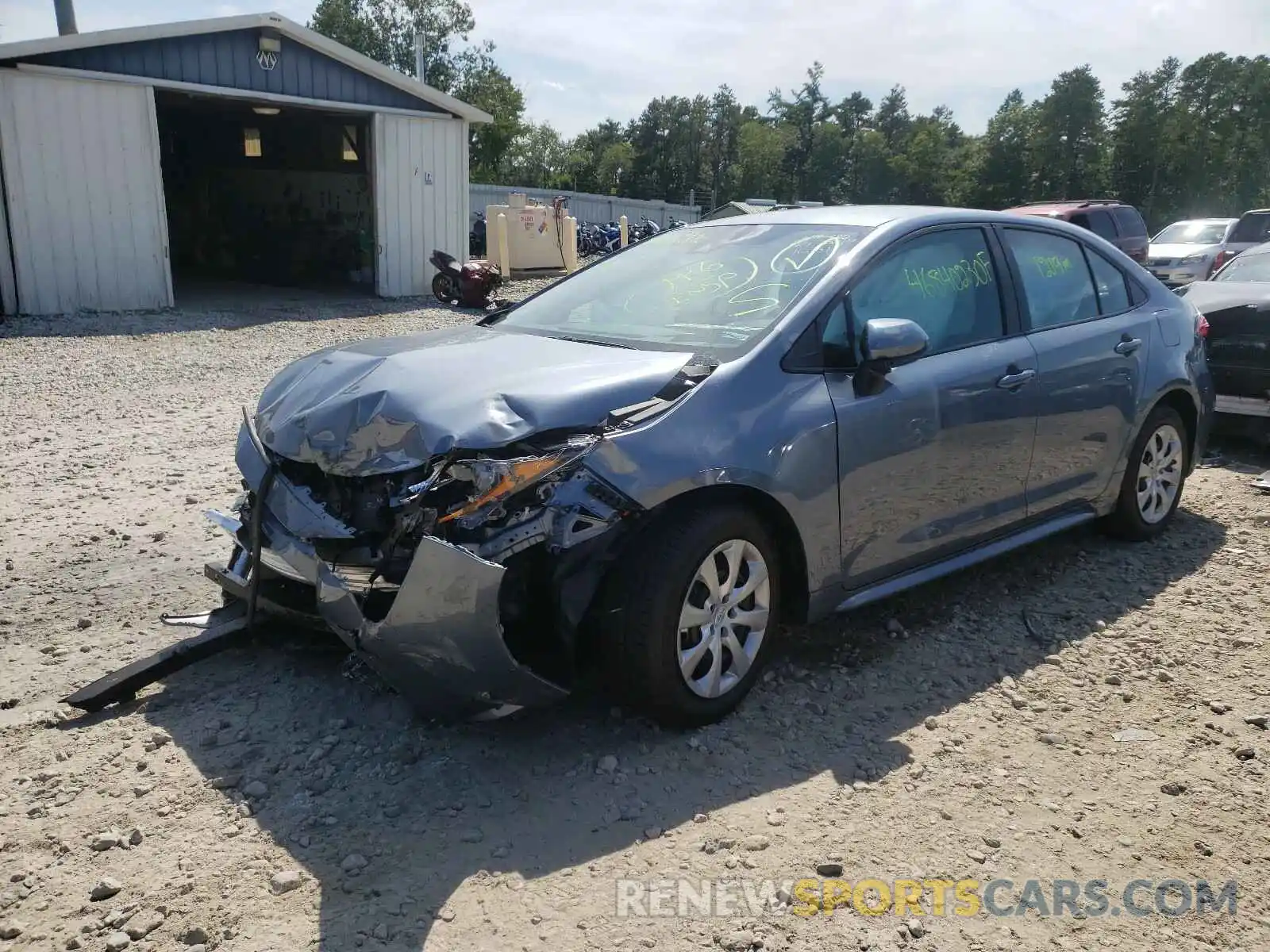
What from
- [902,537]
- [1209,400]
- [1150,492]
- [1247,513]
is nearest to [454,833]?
[902,537]

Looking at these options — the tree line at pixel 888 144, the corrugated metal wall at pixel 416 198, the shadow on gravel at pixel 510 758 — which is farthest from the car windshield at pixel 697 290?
the tree line at pixel 888 144

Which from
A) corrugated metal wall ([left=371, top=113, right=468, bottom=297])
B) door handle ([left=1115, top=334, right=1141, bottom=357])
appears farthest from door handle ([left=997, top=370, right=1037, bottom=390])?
corrugated metal wall ([left=371, top=113, right=468, bottom=297])

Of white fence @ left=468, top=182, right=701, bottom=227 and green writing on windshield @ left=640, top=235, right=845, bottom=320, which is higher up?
white fence @ left=468, top=182, right=701, bottom=227

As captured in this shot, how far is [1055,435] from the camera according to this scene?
15.1 feet

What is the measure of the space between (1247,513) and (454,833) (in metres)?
5.37

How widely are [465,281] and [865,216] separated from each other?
41.9ft

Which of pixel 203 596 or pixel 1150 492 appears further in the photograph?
pixel 1150 492

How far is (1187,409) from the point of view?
18.0ft

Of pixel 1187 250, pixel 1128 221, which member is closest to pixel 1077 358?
pixel 1128 221

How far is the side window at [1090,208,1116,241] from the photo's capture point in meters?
15.6

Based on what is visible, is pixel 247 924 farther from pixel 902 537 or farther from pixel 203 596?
pixel 902 537

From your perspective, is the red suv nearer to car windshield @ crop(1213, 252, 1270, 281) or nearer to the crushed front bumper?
car windshield @ crop(1213, 252, 1270, 281)

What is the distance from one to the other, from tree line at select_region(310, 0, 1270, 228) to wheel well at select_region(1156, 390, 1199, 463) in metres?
37.6

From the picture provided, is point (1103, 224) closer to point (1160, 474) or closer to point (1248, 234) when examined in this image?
point (1248, 234)
